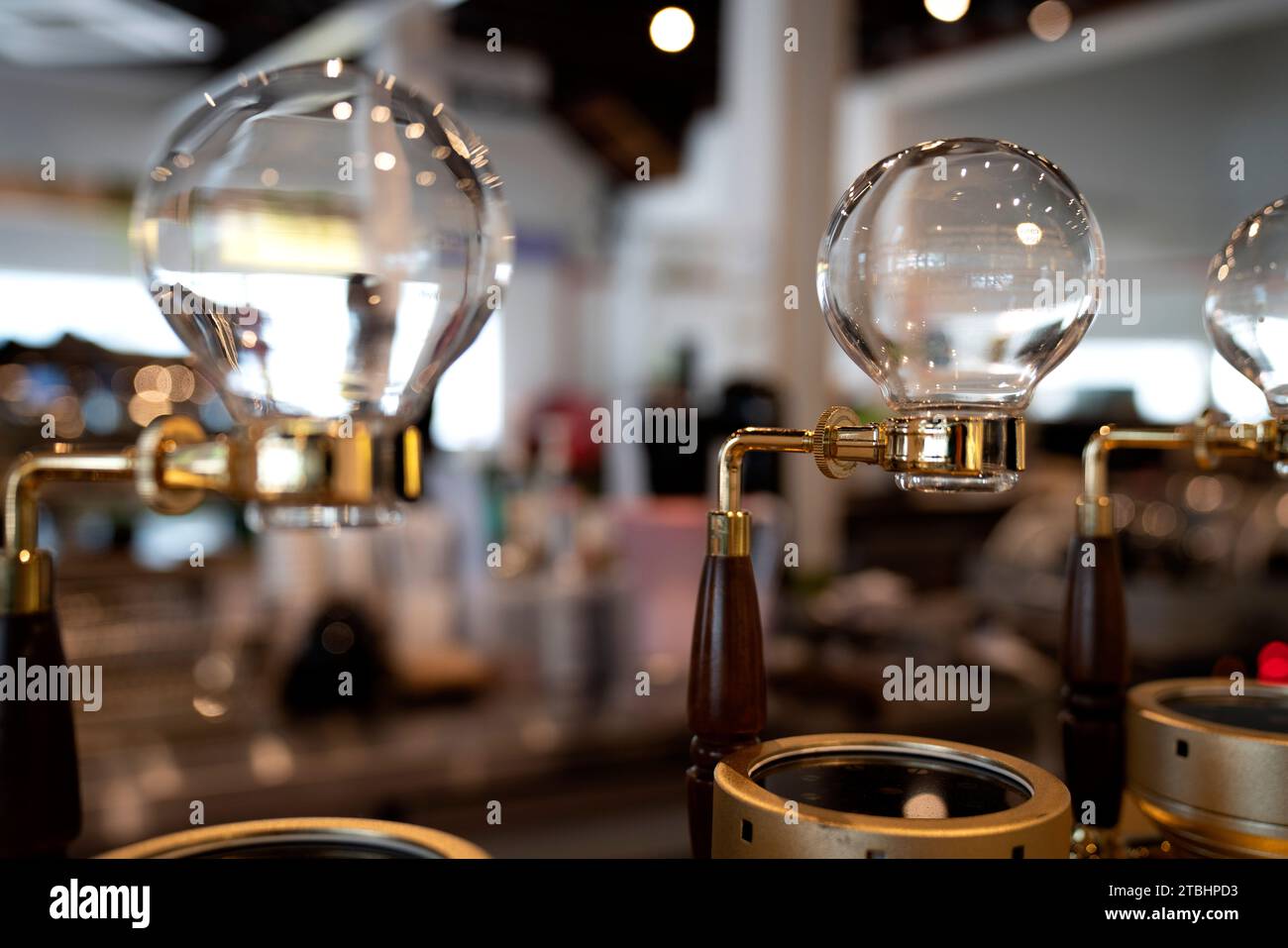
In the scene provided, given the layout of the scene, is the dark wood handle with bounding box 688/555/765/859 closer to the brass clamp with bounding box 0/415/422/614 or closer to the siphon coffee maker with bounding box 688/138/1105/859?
the siphon coffee maker with bounding box 688/138/1105/859

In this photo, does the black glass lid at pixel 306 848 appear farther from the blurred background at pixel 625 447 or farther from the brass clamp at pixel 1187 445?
the blurred background at pixel 625 447

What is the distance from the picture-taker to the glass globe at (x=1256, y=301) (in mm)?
521

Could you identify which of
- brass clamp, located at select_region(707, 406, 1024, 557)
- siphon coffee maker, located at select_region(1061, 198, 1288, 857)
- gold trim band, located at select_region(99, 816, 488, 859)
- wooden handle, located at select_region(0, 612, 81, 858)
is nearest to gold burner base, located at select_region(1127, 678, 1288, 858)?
siphon coffee maker, located at select_region(1061, 198, 1288, 857)

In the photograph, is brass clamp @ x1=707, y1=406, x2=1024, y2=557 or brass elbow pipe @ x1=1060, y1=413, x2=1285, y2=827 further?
brass elbow pipe @ x1=1060, y1=413, x2=1285, y2=827

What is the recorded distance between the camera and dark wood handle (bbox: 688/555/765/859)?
0.50m

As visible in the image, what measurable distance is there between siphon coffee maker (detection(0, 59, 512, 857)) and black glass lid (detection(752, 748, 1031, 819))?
5.1 inches

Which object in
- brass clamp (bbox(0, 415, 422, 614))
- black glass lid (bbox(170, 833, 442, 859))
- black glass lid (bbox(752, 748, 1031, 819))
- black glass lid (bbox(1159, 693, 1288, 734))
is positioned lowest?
black glass lid (bbox(170, 833, 442, 859))

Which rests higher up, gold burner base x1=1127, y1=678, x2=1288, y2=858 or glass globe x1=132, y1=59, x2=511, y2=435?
glass globe x1=132, y1=59, x2=511, y2=435
